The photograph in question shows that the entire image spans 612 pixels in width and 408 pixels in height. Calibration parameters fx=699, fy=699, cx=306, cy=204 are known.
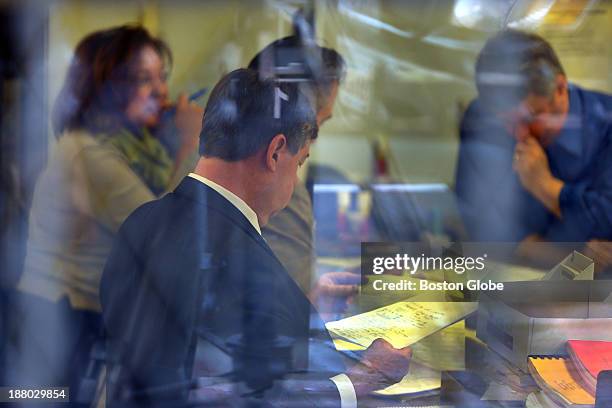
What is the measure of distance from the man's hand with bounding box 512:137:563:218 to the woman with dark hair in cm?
107

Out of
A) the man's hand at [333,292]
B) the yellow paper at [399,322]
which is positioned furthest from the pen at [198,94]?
the yellow paper at [399,322]

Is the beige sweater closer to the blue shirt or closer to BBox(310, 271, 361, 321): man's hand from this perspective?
BBox(310, 271, 361, 321): man's hand

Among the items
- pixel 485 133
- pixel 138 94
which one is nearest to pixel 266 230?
pixel 138 94

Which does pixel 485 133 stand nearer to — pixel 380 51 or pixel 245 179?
pixel 380 51

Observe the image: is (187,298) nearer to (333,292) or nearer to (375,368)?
(333,292)

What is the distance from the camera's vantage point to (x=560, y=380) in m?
2.11

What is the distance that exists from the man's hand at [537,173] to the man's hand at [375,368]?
69 centimetres

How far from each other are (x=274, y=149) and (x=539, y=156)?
0.89m

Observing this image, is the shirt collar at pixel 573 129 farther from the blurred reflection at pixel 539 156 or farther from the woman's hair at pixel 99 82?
the woman's hair at pixel 99 82

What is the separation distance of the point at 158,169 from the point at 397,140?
79 centimetres

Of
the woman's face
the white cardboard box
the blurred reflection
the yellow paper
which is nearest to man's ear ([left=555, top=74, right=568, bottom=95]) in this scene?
the blurred reflection

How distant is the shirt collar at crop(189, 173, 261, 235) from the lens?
6.72 feet

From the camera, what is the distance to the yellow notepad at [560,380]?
2104 mm

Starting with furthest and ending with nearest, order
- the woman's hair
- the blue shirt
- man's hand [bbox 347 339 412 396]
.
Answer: the blue shirt < man's hand [bbox 347 339 412 396] < the woman's hair
